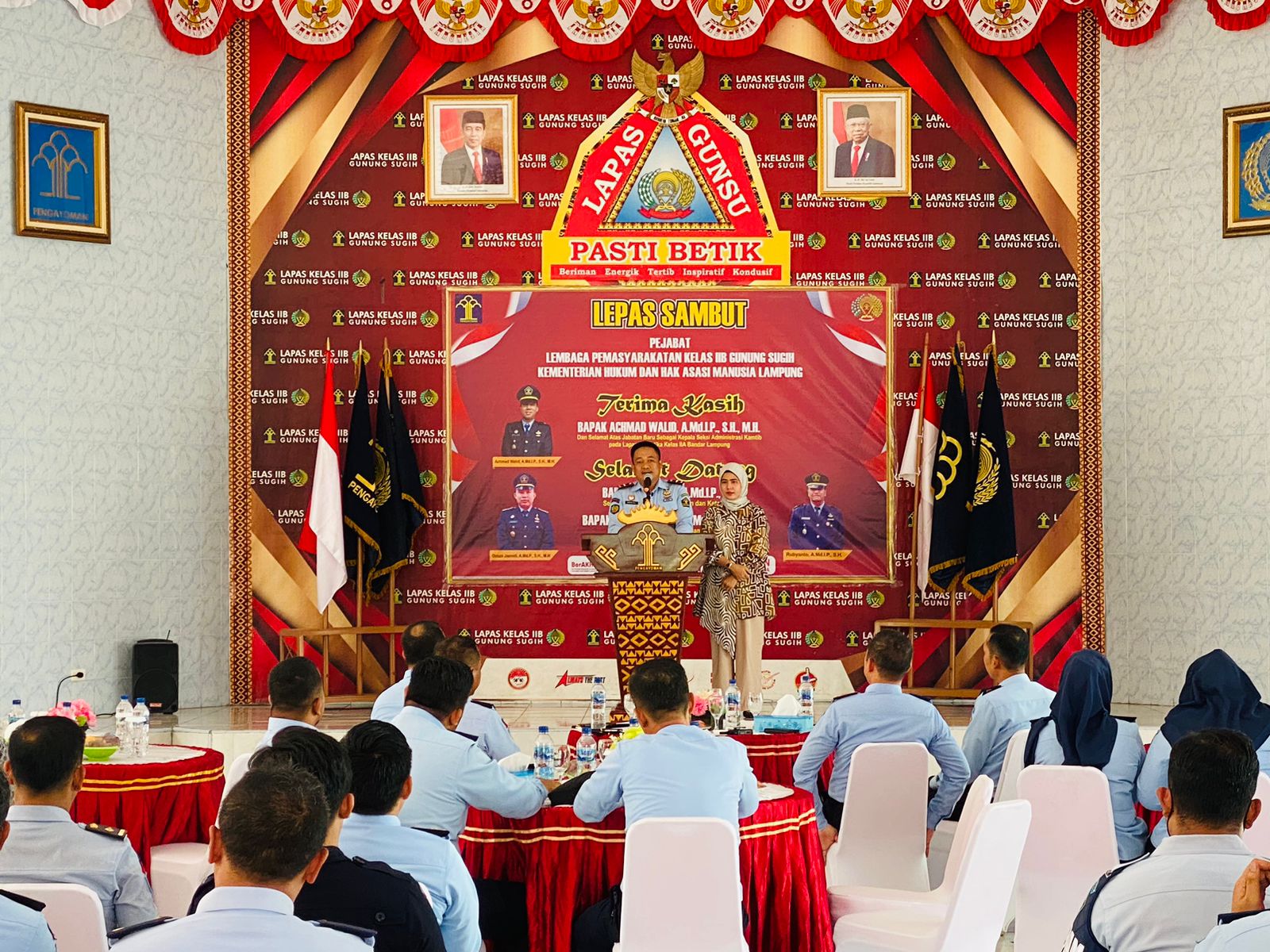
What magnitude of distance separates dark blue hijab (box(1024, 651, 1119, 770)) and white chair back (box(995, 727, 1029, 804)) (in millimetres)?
363

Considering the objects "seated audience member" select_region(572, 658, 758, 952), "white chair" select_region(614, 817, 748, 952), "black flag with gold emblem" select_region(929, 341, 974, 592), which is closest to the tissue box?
"seated audience member" select_region(572, 658, 758, 952)

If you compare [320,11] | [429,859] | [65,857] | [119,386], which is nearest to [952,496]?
[320,11]

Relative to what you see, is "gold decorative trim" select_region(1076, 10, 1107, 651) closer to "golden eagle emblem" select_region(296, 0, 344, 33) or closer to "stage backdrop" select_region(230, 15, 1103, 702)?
"stage backdrop" select_region(230, 15, 1103, 702)

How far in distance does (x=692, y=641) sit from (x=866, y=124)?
11.5ft

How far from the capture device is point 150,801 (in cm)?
555

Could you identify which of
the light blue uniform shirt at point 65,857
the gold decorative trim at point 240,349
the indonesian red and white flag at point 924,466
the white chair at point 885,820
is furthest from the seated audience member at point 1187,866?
the gold decorative trim at point 240,349

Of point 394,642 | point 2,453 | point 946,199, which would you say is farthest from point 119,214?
point 946,199

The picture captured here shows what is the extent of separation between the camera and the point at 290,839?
2.33 m

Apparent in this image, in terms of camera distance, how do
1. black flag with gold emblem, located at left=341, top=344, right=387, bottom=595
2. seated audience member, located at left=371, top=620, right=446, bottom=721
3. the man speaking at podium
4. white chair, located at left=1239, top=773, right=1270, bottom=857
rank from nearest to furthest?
1. white chair, located at left=1239, top=773, right=1270, bottom=857
2. seated audience member, located at left=371, top=620, right=446, bottom=721
3. the man speaking at podium
4. black flag with gold emblem, located at left=341, top=344, right=387, bottom=595

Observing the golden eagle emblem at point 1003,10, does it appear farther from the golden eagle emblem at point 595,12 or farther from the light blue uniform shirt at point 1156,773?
the light blue uniform shirt at point 1156,773

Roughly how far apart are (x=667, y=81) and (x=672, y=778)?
253 inches

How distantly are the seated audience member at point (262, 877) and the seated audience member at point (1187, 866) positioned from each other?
1.46 metres

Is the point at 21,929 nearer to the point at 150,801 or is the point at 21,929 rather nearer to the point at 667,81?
the point at 150,801

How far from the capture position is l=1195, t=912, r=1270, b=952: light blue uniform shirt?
2463 mm
